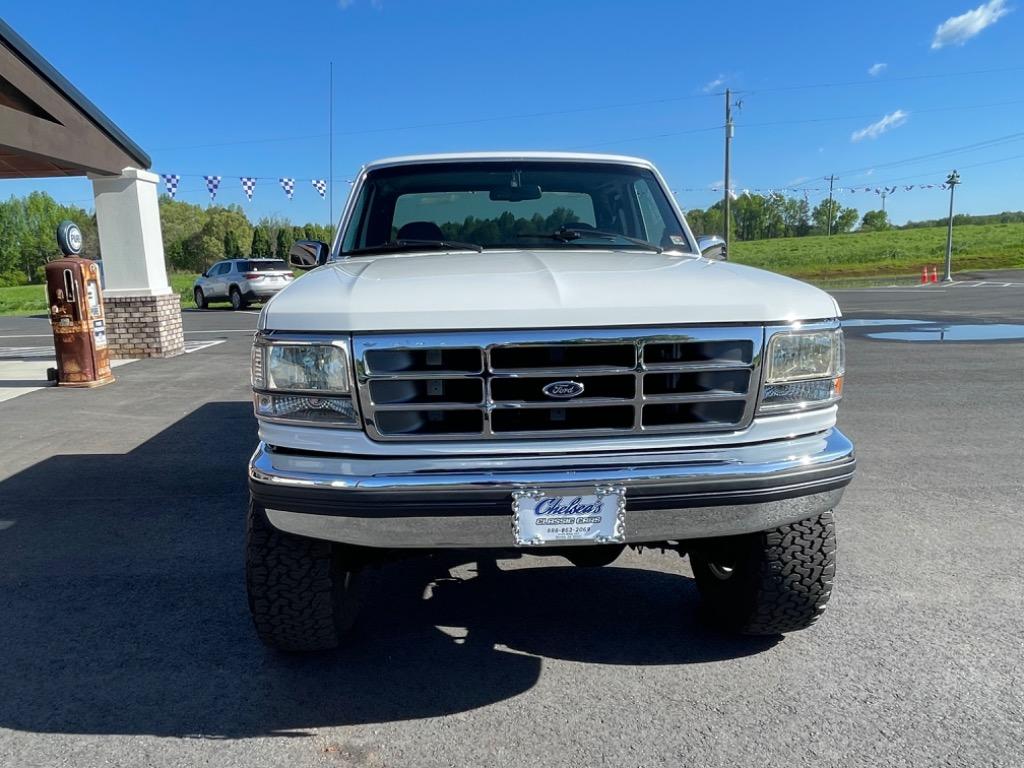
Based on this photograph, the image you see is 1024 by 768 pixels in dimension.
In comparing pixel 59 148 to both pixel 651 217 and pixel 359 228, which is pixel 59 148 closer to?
pixel 359 228

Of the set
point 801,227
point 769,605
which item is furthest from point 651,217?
point 801,227

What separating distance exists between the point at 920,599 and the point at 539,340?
2220 millimetres

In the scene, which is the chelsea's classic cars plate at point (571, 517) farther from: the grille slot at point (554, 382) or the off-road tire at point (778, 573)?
the off-road tire at point (778, 573)

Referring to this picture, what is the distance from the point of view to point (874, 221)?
124438 mm

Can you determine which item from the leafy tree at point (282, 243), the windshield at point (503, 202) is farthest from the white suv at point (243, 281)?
the leafy tree at point (282, 243)

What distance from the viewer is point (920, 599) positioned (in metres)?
3.30

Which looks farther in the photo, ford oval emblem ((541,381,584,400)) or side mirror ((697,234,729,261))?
side mirror ((697,234,729,261))

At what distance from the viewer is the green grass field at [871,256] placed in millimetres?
46312

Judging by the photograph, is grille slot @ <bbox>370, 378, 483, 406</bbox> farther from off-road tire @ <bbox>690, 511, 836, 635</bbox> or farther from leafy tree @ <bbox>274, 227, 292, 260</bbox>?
leafy tree @ <bbox>274, 227, 292, 260</bbox>

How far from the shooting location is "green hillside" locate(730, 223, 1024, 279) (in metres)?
49.5

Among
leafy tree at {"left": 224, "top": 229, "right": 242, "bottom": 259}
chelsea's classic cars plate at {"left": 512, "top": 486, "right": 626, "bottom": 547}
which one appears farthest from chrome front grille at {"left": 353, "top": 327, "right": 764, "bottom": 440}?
leafy tree at {"left": 224, "top": 229, "right": 242, "bottom": 259}

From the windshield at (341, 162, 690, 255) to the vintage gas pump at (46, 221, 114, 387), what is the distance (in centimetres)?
660

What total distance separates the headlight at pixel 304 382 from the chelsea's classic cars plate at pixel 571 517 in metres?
0.61

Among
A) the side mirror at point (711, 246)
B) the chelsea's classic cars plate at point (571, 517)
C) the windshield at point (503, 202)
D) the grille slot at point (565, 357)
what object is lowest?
the chelsea's classic cars plate at point (571, 517)
